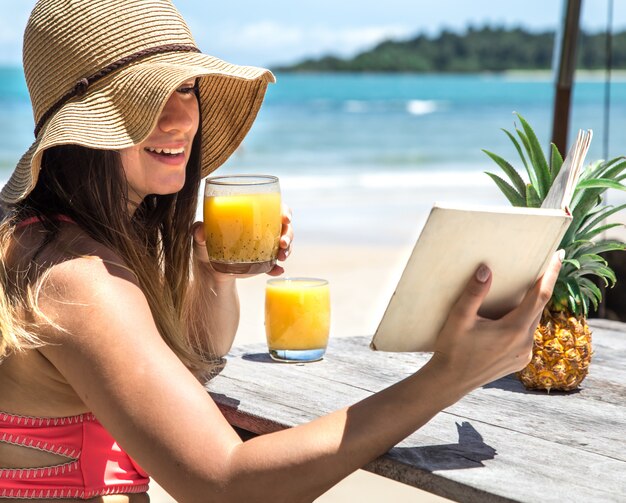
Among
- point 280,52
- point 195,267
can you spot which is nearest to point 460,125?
point 195,267

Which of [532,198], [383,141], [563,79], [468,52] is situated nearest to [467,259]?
[532,198]

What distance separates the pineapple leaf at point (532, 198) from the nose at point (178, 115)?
2.26 ft

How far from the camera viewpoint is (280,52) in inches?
2630

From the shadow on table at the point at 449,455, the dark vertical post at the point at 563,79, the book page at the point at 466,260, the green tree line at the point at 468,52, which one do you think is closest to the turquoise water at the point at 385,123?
the green tree line at the point at 468,52

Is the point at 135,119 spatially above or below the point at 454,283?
above

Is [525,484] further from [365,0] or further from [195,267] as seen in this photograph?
[365,0]

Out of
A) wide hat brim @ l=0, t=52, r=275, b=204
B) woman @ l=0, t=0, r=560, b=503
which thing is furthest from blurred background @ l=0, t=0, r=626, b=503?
wide hat brim @ l=0, t=52, r=275, b=204

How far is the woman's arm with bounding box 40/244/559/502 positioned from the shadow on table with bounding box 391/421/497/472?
0.09 metres

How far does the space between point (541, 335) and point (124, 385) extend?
3.06 ft

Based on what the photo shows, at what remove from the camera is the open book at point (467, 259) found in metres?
1.34

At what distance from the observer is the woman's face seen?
5.76ft

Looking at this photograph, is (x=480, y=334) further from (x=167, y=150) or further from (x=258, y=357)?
(x=258, y=357)

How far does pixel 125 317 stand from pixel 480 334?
0.55m

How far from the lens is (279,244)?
6.97ft
